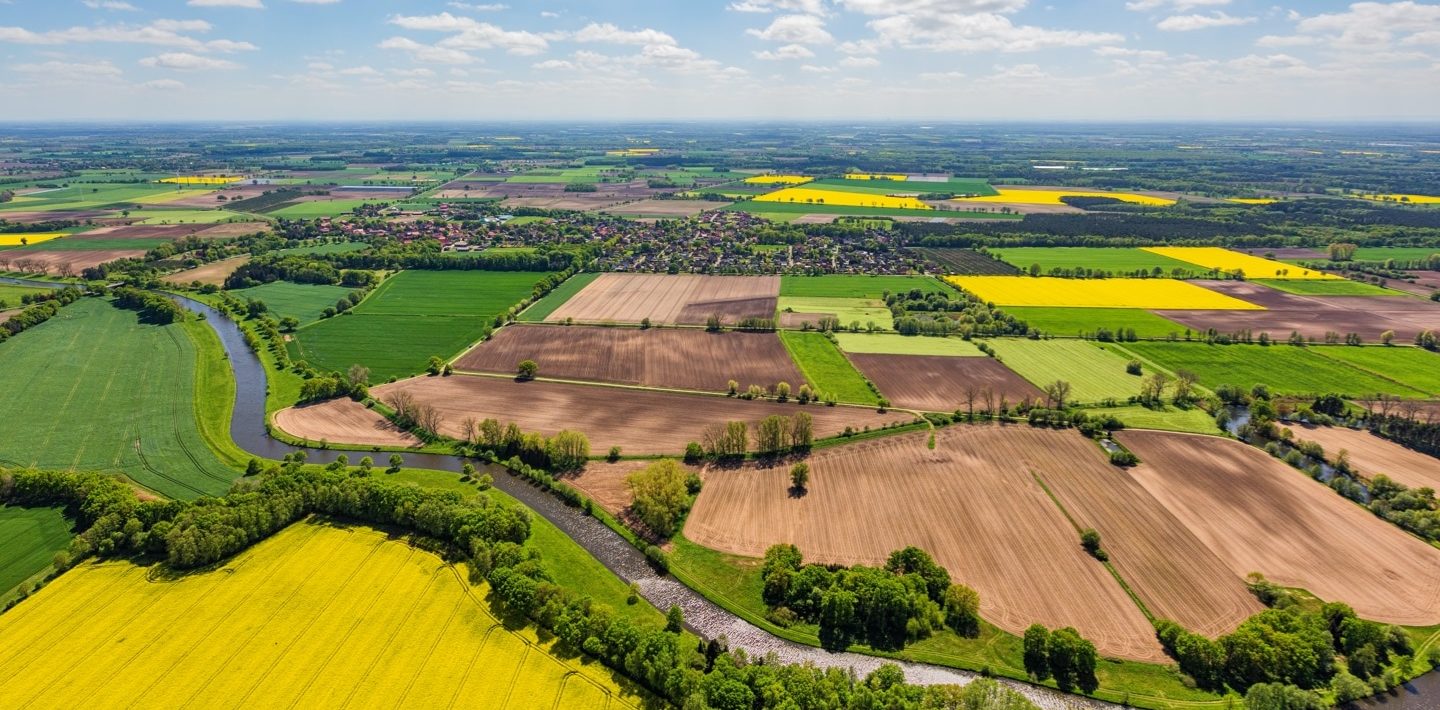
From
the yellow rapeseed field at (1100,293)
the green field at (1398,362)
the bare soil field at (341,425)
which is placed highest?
the yellow rapeseed field at (1100,293)

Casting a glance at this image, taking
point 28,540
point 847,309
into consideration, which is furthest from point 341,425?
point 847,309

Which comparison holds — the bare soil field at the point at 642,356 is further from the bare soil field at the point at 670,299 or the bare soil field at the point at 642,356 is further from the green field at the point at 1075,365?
the green field at the point at 1075,365

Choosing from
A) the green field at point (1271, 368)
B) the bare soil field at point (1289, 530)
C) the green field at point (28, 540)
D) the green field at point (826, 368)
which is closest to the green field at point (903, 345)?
the green field at point (826, 368)

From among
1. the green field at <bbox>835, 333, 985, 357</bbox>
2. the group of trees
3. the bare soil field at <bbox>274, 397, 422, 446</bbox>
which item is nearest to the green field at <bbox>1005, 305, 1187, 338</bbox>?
the green field at <bbox>835, 333, 985, 357</bbox>

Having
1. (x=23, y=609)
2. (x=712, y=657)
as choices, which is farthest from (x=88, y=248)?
(x=712, y=657)

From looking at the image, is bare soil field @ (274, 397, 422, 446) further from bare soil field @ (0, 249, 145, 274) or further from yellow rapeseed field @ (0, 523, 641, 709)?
bare soil field @ (0, 249, 145, 274)

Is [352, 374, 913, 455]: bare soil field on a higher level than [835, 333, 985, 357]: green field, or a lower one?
lower
